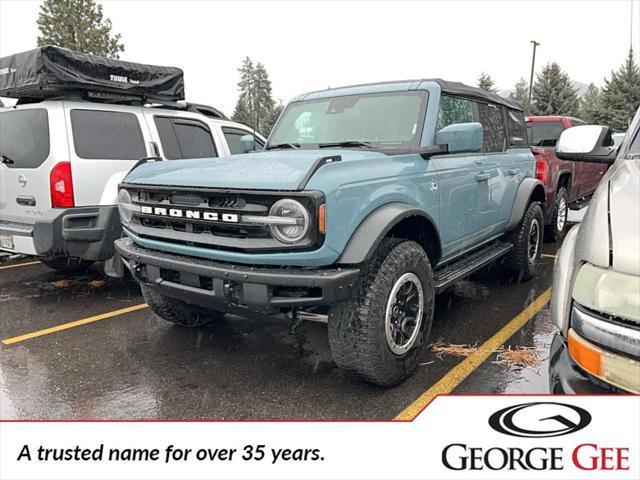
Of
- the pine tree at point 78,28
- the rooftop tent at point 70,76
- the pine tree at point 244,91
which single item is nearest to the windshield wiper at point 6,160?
the rooftop tent at point 70,76

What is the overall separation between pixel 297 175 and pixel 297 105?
2.11 meters

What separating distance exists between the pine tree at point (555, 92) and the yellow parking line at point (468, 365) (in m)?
34.6

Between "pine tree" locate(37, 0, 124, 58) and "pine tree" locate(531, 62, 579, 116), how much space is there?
27.4 m

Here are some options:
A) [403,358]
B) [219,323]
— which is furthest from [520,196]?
[219,323]

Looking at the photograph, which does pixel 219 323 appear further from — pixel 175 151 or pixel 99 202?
pixel 175 151

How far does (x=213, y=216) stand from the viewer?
2934mm

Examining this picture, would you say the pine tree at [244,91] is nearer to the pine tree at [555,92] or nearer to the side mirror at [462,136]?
the pine tree at [555,92]

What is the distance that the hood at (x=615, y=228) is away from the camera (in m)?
1.56

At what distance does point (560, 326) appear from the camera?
185 cm

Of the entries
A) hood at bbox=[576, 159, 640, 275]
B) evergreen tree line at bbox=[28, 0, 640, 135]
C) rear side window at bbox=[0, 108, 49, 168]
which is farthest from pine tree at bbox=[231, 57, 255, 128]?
hood at bbox=[576, 159, 640, 275]

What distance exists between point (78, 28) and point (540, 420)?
1246 inches

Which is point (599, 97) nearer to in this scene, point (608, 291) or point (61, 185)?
point (61, 185)

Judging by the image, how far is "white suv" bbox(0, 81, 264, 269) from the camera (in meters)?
4.67

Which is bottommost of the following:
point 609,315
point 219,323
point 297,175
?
point 219,323
